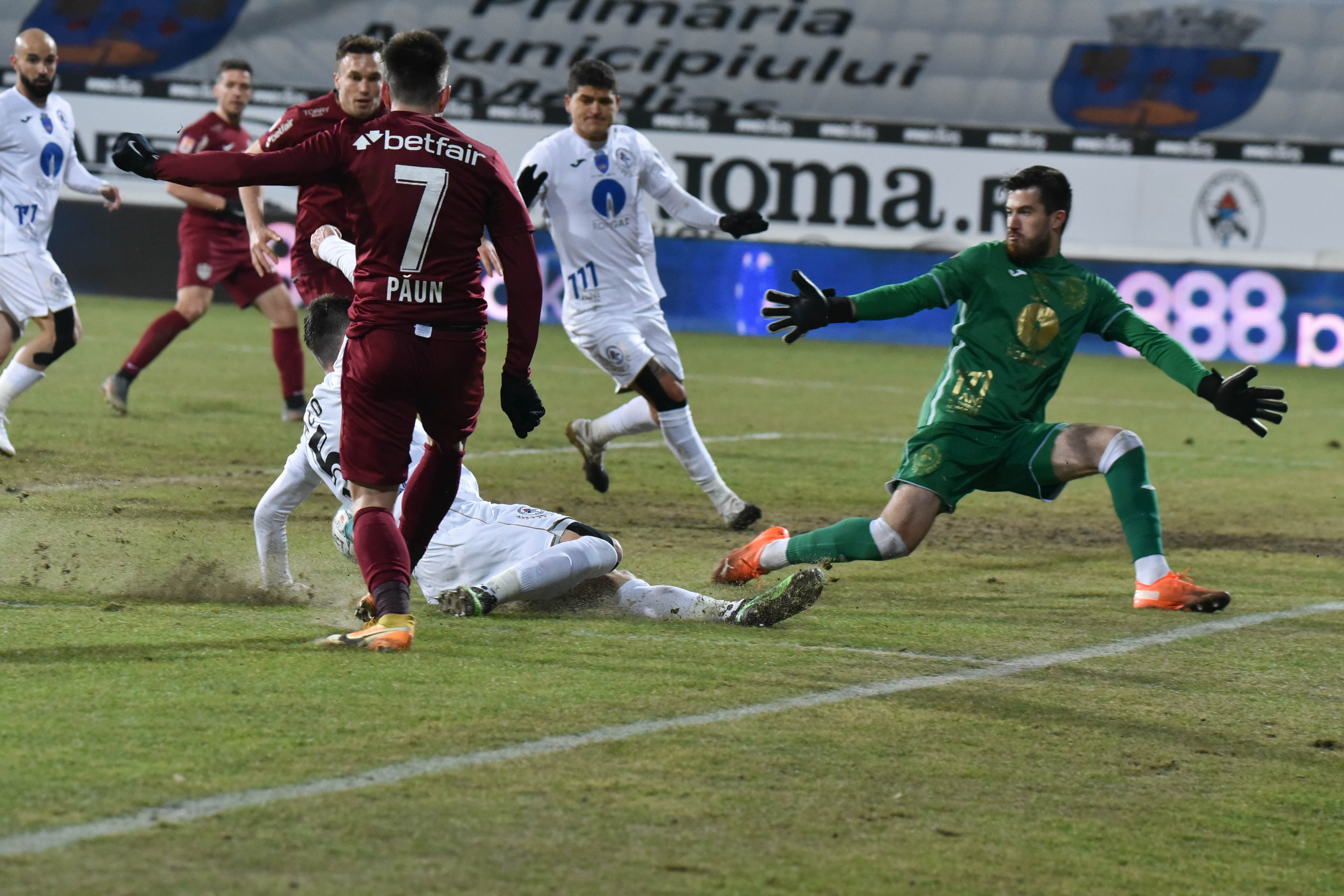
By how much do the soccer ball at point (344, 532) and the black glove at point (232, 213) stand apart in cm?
663

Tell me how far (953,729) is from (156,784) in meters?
1.92

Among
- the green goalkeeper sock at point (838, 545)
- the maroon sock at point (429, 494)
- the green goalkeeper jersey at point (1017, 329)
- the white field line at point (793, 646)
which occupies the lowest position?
the white field line at point (793, 646)

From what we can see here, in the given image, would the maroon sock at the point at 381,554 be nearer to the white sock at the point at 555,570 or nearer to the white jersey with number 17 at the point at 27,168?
the white sock at the point at 555,570

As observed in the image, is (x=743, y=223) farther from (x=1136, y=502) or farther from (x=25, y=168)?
(x=25, y=168)

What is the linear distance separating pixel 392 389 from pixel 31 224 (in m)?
5.56

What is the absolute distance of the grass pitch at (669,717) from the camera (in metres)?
3.26

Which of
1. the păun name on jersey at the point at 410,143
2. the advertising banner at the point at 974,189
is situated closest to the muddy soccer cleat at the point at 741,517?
the păun name on jersey at the point at 410,143

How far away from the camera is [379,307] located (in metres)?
4.94

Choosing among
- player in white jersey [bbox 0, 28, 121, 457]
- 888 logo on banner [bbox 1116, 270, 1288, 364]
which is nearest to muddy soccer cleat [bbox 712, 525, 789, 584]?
player in white jersey [bbox 0, 28, 121, 457]

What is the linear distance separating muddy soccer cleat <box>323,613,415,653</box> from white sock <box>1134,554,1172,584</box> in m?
2.79

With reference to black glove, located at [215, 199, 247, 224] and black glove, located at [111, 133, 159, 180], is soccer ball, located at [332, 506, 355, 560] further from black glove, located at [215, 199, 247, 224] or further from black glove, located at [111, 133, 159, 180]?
black glove, located at [215, 199, 247, 224]

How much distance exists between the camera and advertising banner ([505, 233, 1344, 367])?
63.5 ft

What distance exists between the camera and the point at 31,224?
968cm

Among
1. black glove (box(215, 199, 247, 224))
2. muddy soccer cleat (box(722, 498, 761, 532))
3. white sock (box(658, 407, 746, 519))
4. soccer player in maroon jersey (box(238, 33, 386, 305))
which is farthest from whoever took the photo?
black glove (box(215, 199, 247, 224))
